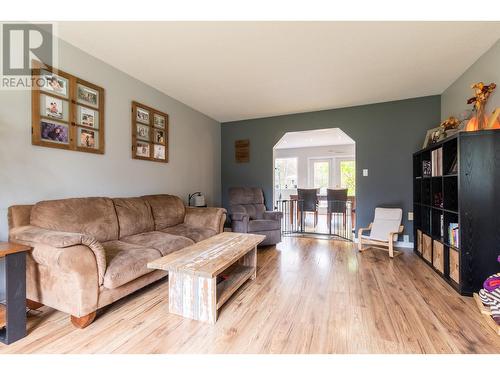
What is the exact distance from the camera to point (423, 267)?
2766 mm

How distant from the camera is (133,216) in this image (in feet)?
8.33

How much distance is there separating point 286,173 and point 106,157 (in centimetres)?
658

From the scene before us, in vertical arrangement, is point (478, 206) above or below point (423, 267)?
above

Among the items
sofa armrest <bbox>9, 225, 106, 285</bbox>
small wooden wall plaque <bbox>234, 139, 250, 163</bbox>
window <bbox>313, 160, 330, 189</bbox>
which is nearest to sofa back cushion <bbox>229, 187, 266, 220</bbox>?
small wooden wall plaque <bbox>234, 139, 250, 163</bbox>

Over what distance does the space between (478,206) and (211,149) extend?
4050 millimetres

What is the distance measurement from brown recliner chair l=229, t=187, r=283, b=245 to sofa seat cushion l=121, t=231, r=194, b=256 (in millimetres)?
1188

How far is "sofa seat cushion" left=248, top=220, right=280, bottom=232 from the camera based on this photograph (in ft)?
11.7

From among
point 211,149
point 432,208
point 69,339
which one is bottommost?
point 69,339

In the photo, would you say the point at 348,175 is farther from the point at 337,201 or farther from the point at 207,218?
the point at 207,218

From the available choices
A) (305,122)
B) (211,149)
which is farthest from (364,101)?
(211,149)

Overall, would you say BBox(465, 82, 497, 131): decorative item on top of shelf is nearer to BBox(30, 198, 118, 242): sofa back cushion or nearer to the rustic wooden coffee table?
the rustic wooden coffee table

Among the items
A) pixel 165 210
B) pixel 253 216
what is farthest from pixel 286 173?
pixel 165 210

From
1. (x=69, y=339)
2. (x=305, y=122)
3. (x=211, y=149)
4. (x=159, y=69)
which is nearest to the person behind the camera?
(x=69, y=339)
